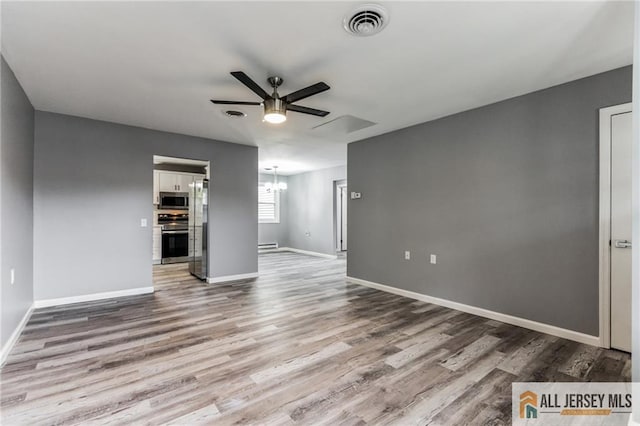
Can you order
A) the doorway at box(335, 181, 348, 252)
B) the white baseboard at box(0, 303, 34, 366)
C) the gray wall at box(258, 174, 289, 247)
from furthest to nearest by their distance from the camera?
the gray wall at box(258, 174, 289, 247) < the doorway at box(335, 181, 348, 252) < the white baseboard at box(0, 303, 34, 366)

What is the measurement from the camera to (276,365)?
239 cm

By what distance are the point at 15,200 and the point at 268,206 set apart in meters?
6.72

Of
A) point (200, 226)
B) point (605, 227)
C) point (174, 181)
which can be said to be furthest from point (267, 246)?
point (605, 227)

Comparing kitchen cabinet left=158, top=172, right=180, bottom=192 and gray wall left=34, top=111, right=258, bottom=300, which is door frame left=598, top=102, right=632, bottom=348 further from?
kitchen cabinet left=158, top=172, right=180, bottom=192

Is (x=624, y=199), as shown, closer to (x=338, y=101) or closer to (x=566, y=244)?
(x=566, y=244)

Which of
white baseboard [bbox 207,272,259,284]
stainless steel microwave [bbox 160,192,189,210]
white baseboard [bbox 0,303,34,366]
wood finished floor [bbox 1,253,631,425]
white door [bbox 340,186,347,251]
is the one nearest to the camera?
wood finished floor [bbox 1,253,631,425]

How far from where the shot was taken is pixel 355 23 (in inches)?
80.6

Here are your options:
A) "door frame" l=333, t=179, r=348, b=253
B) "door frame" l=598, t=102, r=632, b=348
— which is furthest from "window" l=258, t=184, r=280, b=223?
"door frame" l=598, t=102, r=632, b=348

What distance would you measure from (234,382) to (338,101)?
118 inches

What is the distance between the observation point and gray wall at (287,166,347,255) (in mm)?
8172

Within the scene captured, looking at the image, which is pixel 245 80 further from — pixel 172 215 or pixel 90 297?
pixel 172 215

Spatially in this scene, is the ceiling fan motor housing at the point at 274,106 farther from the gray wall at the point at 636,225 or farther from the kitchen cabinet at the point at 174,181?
the kitchen cabinet at the point at 174,181

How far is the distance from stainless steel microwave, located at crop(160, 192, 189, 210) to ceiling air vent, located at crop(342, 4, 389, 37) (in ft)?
19.6

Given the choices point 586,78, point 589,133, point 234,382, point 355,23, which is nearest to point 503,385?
point 234,382
